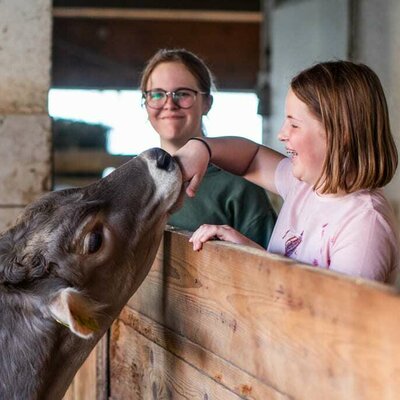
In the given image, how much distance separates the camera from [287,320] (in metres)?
2.06

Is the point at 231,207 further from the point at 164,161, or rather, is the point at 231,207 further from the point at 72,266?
the point at 72,266

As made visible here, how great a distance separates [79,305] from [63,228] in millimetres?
318

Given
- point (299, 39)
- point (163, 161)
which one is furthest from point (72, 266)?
point (299, 39)

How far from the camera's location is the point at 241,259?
2.34 meters

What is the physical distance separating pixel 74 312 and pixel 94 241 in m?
0.34

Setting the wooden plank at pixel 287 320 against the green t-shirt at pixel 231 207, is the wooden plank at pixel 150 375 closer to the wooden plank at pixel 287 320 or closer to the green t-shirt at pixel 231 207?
the wooden plank at pixel 287 320

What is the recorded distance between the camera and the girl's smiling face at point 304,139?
2.54 meters

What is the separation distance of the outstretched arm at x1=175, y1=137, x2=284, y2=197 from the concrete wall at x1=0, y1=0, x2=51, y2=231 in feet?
5.83

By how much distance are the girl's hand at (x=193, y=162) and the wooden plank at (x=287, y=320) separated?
172 mm

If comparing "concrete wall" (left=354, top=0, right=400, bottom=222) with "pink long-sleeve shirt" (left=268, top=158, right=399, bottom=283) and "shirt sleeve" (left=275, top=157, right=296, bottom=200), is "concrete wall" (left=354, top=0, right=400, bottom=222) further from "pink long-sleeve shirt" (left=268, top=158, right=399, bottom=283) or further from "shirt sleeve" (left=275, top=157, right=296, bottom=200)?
"pink long-sleeve shirt" (left=268, top=158, right=399, bottom=283)

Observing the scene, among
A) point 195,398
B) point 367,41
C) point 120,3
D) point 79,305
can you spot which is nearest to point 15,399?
point 79,305

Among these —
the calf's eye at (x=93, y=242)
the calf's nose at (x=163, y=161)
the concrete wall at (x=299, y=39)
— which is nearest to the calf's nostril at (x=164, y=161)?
the calf's nose at (x=163, y=161)

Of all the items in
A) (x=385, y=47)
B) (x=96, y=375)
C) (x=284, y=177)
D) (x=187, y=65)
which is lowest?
(x=96, y=375)

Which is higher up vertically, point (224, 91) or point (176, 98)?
point (224, 91)
